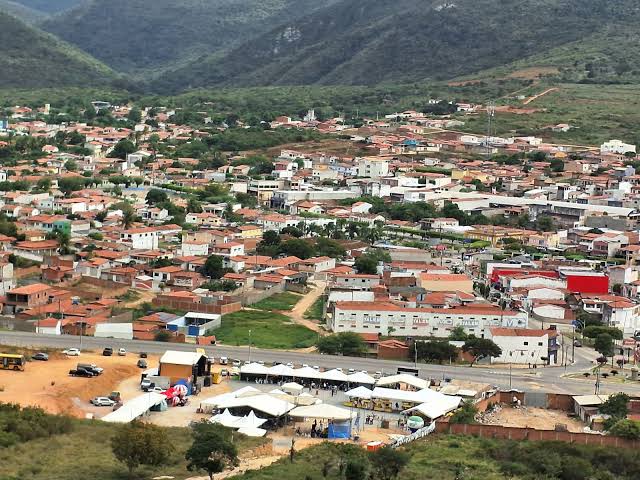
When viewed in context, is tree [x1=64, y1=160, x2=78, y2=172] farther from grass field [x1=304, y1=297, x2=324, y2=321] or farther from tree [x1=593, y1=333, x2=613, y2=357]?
tree [x1=593, y1=333, x2=613, y2=357]

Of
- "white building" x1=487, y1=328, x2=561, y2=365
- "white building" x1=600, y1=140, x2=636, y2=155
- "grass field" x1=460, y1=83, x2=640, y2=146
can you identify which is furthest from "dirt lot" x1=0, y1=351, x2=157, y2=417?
"grass field" x1=460, y1=83, x2=640, y2=146

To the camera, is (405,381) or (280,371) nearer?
(405,381)

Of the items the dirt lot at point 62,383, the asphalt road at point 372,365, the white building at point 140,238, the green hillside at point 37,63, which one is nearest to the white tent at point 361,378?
the asphalt road at point 372,365

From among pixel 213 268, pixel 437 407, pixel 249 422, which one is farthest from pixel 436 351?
pixel 213 268

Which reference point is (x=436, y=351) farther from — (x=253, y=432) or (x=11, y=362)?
(x=11, y=362)

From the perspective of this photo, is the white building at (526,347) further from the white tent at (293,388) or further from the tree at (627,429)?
the tree at (627,429)
